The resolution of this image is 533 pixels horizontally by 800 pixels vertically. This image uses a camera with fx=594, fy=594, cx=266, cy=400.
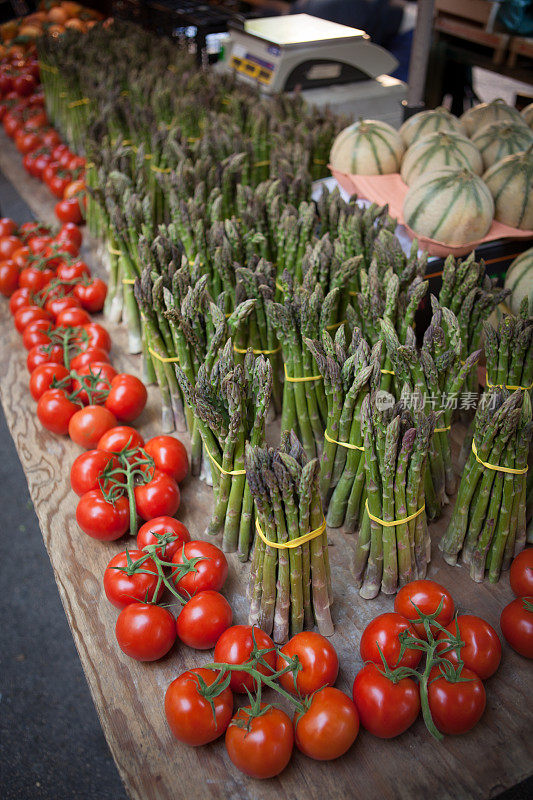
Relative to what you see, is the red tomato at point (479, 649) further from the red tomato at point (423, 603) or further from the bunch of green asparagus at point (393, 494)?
the bunch of green asparagus at point (393, 494)

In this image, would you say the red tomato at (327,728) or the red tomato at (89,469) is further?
the red tomato at (89,469)

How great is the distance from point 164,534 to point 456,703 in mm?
1210

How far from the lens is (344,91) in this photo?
5.80 meters

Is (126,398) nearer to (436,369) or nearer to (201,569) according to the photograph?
(201,569)

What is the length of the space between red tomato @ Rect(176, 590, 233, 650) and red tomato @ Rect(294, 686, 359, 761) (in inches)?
17.0

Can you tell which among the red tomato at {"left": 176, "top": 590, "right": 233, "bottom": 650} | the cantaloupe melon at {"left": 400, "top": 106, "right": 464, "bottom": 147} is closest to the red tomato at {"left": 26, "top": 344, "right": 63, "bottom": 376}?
the red tomato at {"left": 176, "top": 590, "right": 233, "bottom": 650}

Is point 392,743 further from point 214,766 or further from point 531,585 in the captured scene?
point 531,585

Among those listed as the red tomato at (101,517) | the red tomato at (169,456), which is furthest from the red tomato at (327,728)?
the red tomato at (169,456)

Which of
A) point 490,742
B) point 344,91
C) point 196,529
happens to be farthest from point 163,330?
point 344,91

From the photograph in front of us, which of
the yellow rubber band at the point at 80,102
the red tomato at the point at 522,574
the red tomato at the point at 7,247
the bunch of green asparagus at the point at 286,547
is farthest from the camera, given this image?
the yellow rubber band at the point at 80,102

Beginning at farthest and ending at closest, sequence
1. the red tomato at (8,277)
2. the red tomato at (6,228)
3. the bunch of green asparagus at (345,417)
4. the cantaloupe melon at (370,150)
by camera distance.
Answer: the red tomato at (6,228)
the red tomato at (8,277)
the cantaloupe melon at (370,150)
the bunch of green asparagus at (345,417)

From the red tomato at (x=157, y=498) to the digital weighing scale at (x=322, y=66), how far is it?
13.9ft

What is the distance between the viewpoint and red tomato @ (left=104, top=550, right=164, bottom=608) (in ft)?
7.41

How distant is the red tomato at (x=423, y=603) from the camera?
6.92ft
